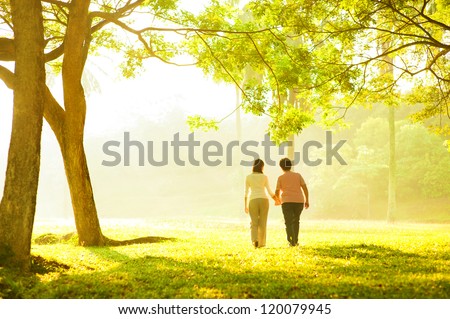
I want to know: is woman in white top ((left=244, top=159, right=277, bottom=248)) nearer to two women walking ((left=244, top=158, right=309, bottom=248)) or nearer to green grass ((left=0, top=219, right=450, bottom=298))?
two women walking ((left=244, top=158, right=309, bottom=248))

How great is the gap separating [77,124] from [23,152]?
5.33m

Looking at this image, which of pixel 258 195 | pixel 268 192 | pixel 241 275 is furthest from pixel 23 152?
pixel 268 192

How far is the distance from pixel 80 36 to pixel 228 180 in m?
63.4

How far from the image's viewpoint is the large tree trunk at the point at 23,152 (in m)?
9.25

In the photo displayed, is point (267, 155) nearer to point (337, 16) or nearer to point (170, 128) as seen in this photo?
point (170, 128)

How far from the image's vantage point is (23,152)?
9.29 meters

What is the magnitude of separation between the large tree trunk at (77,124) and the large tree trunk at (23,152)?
412 centimetres

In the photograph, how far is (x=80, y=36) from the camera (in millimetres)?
13836

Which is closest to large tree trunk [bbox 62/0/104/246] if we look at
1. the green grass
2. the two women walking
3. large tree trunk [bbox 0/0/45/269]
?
the green grass

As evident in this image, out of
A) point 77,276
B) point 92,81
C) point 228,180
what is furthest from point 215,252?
point 228,180

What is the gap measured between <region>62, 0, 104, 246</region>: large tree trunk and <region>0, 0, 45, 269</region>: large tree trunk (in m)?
4.12

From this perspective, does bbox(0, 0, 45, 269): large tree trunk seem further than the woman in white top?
No

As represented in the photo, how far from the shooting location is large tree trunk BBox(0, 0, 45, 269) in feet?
30.3

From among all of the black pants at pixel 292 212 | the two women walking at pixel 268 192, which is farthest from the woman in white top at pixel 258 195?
the black pants at pixel 292 212
